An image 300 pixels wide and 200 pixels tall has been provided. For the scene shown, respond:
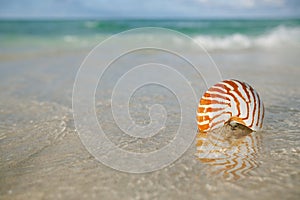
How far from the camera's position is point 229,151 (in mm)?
2348

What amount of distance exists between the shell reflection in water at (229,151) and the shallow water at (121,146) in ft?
0.14

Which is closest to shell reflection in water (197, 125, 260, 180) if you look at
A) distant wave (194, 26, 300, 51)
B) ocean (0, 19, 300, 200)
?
ocean (0, 19, 300, 200)

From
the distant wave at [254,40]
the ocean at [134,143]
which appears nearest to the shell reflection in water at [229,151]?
the ocean at [134,143]

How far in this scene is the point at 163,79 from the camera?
16.5ft

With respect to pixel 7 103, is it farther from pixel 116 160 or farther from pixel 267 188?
pixel 267 188

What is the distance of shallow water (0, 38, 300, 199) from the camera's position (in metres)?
1.81

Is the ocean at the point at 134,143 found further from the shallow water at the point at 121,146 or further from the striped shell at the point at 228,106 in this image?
the striped shell at the point at 228,106

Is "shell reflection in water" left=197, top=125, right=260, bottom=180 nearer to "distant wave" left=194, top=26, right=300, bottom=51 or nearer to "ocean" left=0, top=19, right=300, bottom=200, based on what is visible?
"ocean" left=0, top=19, right=300, bottom=200

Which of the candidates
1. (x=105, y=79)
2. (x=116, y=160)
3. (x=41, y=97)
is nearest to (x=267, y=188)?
(x=116, y=160)

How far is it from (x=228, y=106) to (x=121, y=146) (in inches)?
37.8

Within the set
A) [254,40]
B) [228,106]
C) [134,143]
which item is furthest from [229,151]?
[254,40]

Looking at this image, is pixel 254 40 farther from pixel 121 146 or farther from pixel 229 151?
pixel 121 146

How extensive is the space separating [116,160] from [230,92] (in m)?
1.10

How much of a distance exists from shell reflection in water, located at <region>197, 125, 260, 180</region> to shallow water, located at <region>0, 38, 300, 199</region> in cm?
4
